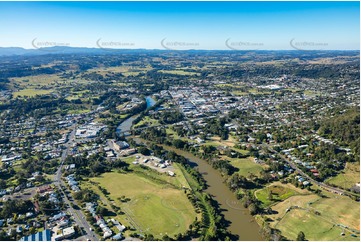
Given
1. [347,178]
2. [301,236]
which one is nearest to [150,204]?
[301,236]

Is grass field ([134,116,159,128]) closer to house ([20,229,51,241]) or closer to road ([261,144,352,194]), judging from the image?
road ([261,144,352,194])

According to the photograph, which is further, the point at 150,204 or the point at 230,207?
the point at 150,204

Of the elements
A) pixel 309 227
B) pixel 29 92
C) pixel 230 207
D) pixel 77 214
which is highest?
pixel 29 92

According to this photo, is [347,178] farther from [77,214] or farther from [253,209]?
[77,214]

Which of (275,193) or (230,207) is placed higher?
(275,193)

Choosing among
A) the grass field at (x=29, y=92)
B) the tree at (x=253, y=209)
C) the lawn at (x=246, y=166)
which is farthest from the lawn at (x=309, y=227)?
the grass field at (x=29, y=92)

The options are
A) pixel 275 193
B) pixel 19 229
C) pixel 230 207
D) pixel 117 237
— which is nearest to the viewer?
pixel 117 237

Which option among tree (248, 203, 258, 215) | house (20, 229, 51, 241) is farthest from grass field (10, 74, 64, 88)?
tree (248, 203, 258, 215)
